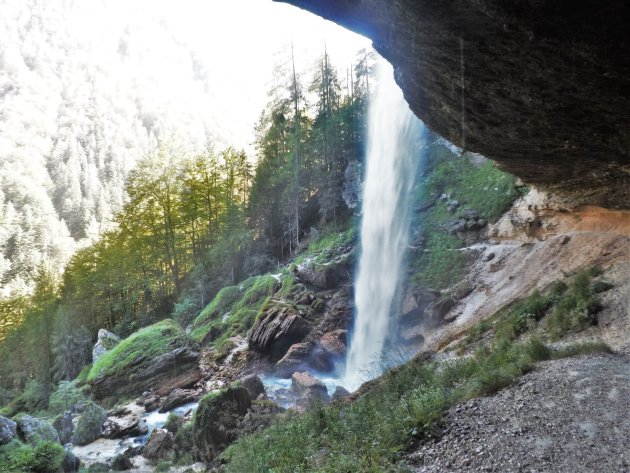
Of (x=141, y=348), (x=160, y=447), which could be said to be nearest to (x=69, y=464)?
(x=160, y=447)

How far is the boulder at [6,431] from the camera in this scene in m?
11.6

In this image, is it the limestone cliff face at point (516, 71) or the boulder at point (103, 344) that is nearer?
the limestone cliff face at point (516, 71)

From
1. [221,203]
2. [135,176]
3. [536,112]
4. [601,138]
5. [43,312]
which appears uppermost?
[536,112]

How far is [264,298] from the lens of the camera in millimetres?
25469

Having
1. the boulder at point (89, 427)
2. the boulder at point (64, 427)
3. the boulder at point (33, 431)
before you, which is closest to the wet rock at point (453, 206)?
the boulder at point (89, 427)

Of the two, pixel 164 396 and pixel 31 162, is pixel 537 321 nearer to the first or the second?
pixel 164 396

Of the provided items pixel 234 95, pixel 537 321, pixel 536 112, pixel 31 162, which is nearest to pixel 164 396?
pixel 537 321

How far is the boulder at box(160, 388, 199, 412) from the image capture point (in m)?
17.9

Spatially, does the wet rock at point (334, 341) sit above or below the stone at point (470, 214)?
below

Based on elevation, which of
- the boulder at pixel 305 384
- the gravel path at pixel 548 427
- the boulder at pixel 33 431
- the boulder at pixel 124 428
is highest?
the gravel path at pixel 548 427

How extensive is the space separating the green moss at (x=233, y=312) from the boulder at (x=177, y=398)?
13.8ft

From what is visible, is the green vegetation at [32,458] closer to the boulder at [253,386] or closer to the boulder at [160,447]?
the boulder at [160,447]

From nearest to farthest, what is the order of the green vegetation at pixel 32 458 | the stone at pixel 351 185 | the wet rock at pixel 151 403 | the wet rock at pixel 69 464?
the green vegetation at pixel 32 458 < the wet rock at pixel 69 464 < the wet rock at pixel 151 403 < the stone at pixel 351 185

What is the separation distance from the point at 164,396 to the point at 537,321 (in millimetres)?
17614
